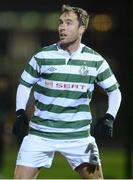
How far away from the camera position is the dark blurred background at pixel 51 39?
708 centimetres

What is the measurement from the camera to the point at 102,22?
725cm

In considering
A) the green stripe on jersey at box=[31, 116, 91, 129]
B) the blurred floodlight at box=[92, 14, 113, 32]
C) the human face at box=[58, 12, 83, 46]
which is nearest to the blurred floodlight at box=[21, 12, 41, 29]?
the blurred floodlight at box=[92, 14, 113, 32]

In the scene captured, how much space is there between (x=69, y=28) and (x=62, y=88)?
0.45 metres

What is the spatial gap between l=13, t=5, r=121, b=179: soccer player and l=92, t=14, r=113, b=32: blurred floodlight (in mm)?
1492

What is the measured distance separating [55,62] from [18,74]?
173cm

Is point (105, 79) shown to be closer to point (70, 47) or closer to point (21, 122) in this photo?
point (70, 47)

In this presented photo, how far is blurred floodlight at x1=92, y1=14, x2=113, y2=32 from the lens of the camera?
710cm

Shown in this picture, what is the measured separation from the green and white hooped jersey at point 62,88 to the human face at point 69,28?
0.09 metres

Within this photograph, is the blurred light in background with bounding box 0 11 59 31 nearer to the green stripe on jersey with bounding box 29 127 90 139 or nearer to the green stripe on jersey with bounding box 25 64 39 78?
the green stripe on jersey with bounding box 25 64 39 78

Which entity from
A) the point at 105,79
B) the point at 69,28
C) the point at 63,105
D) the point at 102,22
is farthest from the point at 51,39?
the point at 63,105

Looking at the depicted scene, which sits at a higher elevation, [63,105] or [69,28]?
[69,28]

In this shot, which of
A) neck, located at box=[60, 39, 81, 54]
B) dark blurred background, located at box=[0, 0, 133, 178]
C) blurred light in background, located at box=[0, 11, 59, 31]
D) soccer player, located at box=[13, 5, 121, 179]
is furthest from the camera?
blurred light in background, located at box=[0, 11, 59, 31]

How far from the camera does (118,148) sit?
730 centimetres

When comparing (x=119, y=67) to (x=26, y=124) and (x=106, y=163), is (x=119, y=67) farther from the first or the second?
(x=26, y=124)
